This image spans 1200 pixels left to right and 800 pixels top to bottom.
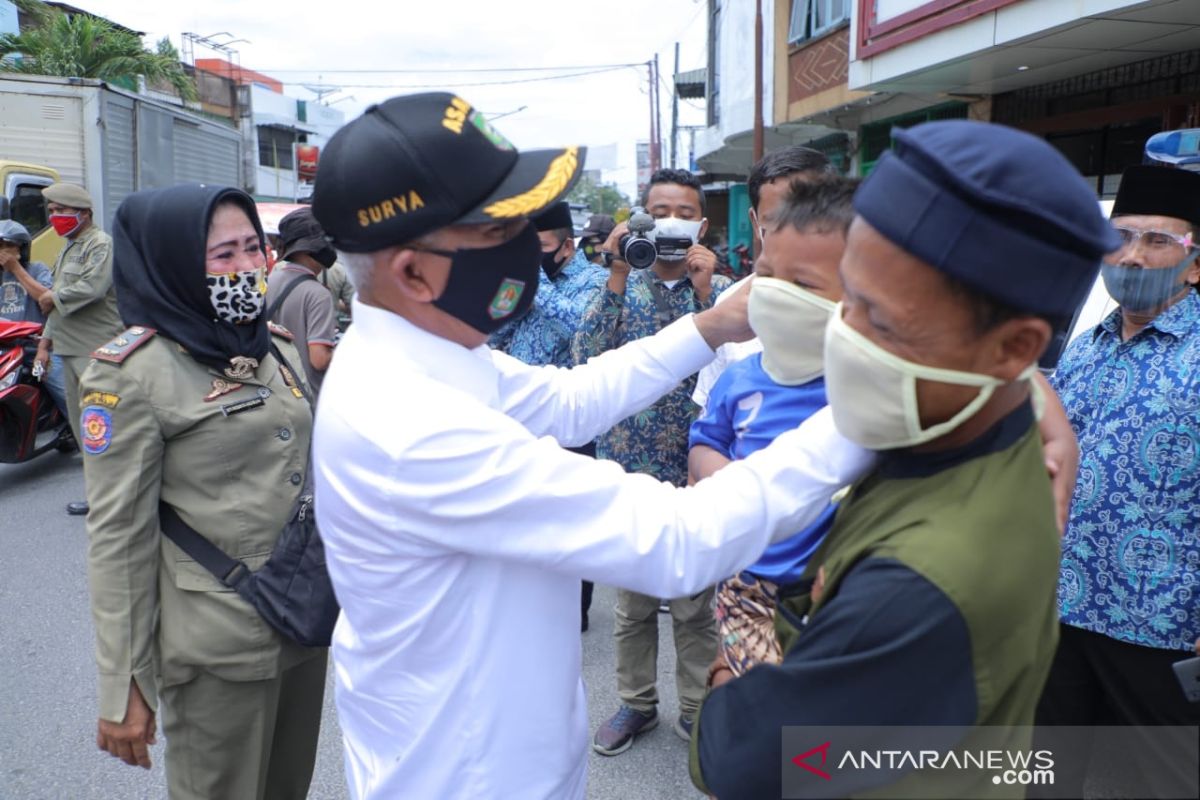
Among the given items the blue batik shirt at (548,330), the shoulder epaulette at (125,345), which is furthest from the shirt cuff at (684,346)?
the blue batik shirt at (548,330)

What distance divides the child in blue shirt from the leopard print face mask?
131 centimetres

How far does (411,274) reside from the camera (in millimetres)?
1500

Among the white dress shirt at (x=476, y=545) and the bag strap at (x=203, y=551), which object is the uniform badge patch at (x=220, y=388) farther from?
the white dress shirt at (x=476, y=545)

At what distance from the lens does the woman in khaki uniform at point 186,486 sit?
2.05 meters

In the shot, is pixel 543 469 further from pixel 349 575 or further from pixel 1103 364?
pixel 1103 364

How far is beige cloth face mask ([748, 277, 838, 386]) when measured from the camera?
5.41ft

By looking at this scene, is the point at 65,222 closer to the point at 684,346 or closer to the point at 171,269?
the point at 171,269

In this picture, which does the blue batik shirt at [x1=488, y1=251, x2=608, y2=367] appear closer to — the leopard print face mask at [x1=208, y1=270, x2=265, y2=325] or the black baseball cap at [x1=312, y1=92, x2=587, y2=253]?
the leopard print face mask at [x1=208, y1=270, x2=265, y2=325]

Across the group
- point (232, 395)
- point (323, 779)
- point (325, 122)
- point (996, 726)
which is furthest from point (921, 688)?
point (325, 122)

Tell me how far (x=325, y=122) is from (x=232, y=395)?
4720 cm

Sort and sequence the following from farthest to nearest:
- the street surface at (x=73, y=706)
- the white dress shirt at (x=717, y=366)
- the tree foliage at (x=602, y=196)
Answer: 1. the tree foliage at (x=602, y=196)
2. the street surface at (x=73, y=706)
3. the white dress shirt at (x=717, y=366)

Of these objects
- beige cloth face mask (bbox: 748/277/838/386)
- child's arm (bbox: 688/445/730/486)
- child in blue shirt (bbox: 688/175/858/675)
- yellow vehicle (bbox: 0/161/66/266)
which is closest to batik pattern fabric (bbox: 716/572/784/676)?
child in blue shirt (bbox: 688/175/858/675)

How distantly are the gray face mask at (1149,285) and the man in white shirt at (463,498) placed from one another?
1.68m

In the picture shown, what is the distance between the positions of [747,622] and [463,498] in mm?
737
